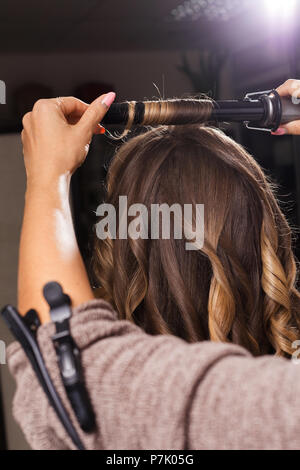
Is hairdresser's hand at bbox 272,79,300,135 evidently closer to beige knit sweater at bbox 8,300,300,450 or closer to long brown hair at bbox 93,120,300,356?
long brown hair at bbox 93,120,300,356

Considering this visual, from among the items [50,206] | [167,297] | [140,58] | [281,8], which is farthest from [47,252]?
[281,8]

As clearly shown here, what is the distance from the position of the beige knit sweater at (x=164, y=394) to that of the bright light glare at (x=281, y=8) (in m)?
1.26

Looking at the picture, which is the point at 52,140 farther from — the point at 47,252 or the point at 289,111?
the point at 289,111

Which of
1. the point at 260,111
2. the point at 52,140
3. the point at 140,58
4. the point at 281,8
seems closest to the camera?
the point at 52,140

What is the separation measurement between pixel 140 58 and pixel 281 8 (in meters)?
0.45

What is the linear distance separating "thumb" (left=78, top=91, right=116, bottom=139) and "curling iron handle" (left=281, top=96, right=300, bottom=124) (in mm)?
220

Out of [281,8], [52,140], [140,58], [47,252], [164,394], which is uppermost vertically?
[281,8]

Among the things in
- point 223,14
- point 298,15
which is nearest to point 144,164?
point 223,14

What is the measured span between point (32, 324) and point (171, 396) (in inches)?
5.3

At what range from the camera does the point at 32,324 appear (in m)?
0.43

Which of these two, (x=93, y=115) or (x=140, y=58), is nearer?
(x=93, y=115)

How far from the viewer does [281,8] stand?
1.42m

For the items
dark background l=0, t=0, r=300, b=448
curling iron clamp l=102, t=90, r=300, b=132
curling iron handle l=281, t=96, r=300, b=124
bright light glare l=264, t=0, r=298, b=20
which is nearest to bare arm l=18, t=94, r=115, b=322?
curling iron clamp l=102, t=90, r=300, b=132
